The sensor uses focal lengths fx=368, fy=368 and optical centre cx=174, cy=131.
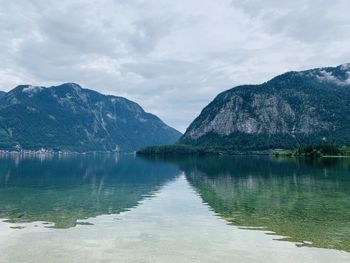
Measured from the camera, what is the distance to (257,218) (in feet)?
152

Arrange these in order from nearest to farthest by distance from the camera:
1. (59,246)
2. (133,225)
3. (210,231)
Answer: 1. (59,246)
2. (210,231)
3. (133,225)

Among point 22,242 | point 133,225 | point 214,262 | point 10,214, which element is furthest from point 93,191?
point 214,262

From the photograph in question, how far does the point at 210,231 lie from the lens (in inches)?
1523

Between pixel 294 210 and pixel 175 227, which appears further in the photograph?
pixel 294 210

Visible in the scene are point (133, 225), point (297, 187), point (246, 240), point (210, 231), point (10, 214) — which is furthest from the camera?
point (297, 187)

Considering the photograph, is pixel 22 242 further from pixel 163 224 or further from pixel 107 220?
pixel 163 224

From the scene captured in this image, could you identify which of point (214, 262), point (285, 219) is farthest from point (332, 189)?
point (214, 262)

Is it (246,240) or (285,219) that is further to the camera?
(285,219)

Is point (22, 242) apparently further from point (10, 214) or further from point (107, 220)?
point (10, 214)

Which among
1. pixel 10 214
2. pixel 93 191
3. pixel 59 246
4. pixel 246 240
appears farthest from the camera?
pixel 93 191

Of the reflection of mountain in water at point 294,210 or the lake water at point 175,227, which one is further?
the reflection of mountain in water at point 294,210

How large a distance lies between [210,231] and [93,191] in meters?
43.4

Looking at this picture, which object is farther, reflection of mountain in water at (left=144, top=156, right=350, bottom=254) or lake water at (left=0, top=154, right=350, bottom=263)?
reflection of mountain in water at (left=144, top=156, right=350, bottom=254)

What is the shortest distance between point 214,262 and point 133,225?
16.2 meters
